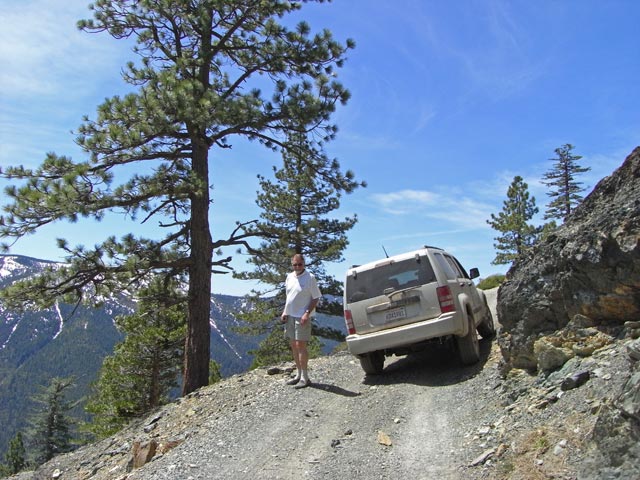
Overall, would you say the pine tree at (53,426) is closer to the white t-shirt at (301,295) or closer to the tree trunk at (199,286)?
the tree trunk at (199,286)

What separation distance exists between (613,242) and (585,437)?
2191 millimetres

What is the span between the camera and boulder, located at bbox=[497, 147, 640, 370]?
5207mm

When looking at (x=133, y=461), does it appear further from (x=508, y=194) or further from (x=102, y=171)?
(x=508, y=194)

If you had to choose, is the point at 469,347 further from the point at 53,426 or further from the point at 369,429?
the point at 53,426

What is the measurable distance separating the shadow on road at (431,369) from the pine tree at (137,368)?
1428 cm

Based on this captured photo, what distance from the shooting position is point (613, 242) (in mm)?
5270

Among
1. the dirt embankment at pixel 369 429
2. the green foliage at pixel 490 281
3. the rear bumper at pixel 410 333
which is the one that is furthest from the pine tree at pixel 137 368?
the green foliage at pixel 490 281

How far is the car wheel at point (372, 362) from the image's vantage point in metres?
9.20

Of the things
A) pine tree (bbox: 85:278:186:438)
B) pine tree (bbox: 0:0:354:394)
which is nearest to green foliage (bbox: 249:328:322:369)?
pine tree (bbox: 85:278:186:438)

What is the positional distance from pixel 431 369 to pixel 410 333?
150 centimetres

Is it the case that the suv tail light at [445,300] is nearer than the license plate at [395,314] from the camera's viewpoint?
Yes

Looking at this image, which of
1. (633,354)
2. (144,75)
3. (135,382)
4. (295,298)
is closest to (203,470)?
(295,298)

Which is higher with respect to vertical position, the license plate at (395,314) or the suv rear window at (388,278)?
the suv rear window at (388,278)

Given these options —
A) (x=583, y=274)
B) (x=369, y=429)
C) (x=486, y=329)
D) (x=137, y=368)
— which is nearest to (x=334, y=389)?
(x=369, y=429)
